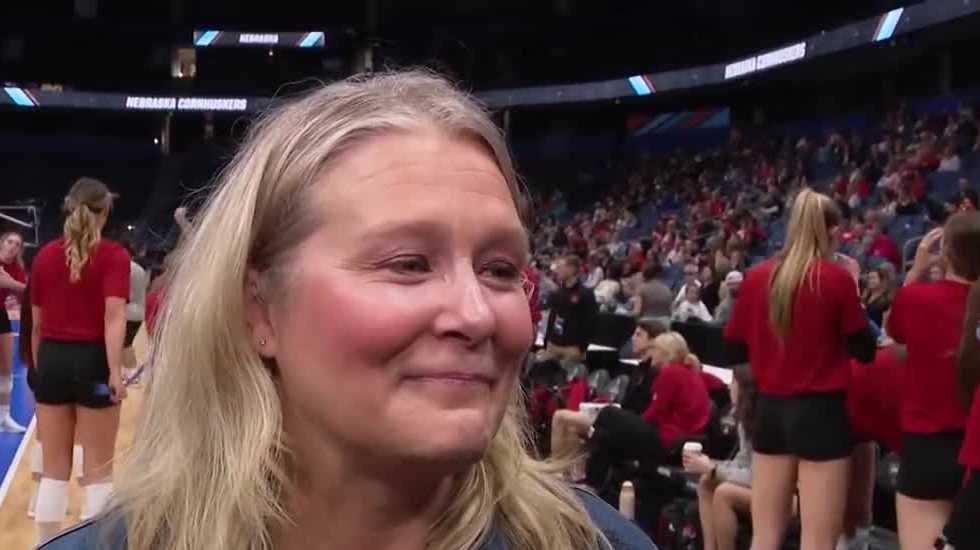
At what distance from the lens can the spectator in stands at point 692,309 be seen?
10.2 m

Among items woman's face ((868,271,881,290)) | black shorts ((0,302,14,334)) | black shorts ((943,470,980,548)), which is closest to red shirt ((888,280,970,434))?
black shorts ((943,470,980,548))

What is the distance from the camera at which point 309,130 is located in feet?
3.64

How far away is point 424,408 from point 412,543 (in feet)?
0.61

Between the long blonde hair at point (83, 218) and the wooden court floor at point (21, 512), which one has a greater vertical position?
the long blonde hair at point (83, 218)

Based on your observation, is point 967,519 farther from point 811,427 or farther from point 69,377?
point 69,377

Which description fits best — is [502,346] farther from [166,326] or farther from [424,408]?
[166,326]

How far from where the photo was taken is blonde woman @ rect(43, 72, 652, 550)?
3.29 ft

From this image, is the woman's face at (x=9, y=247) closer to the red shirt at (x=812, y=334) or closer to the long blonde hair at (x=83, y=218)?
the long blonde hair at (x=83, y=218)

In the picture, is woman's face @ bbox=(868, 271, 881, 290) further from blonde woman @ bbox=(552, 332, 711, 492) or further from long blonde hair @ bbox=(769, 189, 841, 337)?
long blonde hair @ bbox=(769, 189, 841, 337)

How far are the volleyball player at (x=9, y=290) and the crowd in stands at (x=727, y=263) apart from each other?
324 centimetres

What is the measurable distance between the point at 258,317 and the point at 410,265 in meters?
0.19

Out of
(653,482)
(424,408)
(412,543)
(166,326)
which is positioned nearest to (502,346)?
(424,408)

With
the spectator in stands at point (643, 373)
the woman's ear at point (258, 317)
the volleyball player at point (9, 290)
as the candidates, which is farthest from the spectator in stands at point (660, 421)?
the woman's ear at point (258, 317)

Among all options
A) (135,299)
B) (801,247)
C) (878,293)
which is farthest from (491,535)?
(878,293)
